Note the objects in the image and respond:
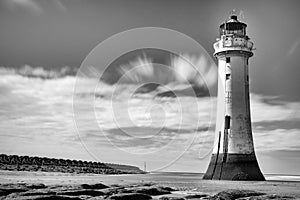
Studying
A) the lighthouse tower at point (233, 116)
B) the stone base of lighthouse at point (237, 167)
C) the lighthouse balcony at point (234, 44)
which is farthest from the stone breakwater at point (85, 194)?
the lighthouse balcony at point (234, 44)

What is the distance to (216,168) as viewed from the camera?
1583 inches

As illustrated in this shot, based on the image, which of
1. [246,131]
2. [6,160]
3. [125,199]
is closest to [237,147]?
[246,131]

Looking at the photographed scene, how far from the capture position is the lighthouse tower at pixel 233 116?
3912 cm

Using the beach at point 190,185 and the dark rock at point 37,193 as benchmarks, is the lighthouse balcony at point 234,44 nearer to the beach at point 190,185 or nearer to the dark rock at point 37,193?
the beach at point 190,185

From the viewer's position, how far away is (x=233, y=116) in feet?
131

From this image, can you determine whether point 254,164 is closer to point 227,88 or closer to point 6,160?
point 227,88

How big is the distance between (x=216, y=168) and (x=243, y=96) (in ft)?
24.3

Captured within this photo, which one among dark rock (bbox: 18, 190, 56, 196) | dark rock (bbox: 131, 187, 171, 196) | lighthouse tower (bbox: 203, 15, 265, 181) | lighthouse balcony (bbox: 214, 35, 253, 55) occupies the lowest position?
dark rock (bbox: 18, 190, 56, 196)

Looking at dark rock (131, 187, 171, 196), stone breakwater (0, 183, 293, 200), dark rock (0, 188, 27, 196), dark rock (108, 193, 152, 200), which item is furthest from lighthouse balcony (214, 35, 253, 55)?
dark rock (0, 188, 27, 196)

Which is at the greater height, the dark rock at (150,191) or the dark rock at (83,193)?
the dark rock at (150,191)

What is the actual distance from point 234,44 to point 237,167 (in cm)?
1196

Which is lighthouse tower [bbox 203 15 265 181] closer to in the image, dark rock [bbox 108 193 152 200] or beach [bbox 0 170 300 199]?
beach [bbox 0 170 300 199]

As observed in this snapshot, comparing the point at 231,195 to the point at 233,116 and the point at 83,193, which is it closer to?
the point at 83,193

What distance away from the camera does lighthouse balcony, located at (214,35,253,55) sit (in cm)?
4103
